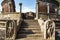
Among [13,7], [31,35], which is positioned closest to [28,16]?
[13,7]

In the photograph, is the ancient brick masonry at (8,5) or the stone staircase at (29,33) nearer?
the stone staircase at (29,33)

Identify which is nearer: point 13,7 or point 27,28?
point 27,28

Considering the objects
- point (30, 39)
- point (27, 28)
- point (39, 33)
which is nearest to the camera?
point (30, 39)

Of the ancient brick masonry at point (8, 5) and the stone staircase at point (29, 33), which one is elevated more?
the ancient brick masonry at point (8, 5)

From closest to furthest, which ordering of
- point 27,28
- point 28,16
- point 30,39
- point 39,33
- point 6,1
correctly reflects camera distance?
point 30,39
point 39,33
point 27,28
point 28,16
point 6,1

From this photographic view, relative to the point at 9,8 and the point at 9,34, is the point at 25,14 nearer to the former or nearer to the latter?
the point at 9,8

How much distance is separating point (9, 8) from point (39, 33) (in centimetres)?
1470

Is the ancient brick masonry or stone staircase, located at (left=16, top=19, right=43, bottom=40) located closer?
stone staircase, located at (left=16, top=19, right=43, bottom=40)

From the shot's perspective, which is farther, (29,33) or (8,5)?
(8,5)

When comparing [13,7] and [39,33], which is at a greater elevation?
[13,7]

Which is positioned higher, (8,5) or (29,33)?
(8,5)

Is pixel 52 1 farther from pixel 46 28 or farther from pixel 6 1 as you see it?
pixel 46 28

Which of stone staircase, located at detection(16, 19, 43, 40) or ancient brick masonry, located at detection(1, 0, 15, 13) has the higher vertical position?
ancient brick masonry, located at detection(1, 0, 15, 13)

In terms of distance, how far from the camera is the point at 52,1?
31422 mm
